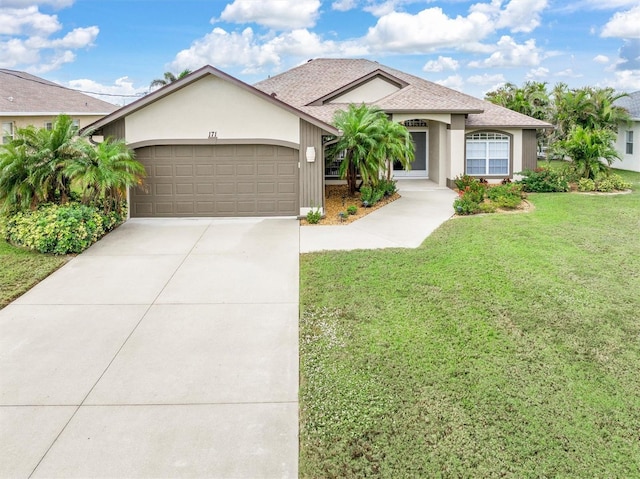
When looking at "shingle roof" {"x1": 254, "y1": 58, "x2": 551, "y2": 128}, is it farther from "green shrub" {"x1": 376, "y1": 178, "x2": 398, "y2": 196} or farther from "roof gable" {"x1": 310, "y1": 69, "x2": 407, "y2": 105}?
"green shrub" {"x1": 376, "y1": 178, "x2": 398, "y2": 196}

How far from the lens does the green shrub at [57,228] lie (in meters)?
11.7

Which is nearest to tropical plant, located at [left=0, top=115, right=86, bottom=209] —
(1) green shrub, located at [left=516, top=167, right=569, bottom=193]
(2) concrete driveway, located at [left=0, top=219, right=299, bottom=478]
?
(2) concrete driveway, located at [left=0, top=219, right=299, bottom=478]

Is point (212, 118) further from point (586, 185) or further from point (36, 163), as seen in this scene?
point (586, 185)

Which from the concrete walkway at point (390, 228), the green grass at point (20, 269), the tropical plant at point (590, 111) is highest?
the tropical plant at point (590, 111)

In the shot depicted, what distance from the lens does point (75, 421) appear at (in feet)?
17.5

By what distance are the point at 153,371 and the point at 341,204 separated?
11672mm

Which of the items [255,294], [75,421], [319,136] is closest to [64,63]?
[319,136]

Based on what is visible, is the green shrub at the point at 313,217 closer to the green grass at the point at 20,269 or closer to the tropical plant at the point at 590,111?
the green grass at the point at 20,269

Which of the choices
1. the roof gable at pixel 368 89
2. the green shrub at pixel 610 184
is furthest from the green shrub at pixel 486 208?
the roof gable at pixel 368 89

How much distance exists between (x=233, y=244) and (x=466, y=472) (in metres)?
8.86

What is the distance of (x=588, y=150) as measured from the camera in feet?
63.5

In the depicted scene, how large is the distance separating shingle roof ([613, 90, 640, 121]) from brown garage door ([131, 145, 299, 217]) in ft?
63.9

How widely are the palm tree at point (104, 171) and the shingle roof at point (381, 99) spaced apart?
7914 millimetres

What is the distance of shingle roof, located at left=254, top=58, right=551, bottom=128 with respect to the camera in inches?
790
